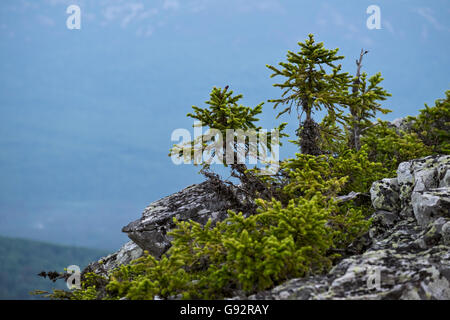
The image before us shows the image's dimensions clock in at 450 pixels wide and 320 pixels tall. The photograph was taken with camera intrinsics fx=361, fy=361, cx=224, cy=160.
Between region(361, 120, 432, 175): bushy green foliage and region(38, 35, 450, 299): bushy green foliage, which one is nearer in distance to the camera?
region(38, 35, 450, 299): bushy green foliage

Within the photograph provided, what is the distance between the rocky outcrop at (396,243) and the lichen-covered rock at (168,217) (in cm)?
4

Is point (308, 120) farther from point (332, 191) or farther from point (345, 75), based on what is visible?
point (332, 191)

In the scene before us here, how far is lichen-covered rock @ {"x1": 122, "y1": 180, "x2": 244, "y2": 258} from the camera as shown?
13.1 meters

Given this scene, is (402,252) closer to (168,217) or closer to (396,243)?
(396,243)

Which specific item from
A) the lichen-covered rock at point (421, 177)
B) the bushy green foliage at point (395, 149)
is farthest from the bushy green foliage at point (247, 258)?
the bushy green foliage at point (395, 149)

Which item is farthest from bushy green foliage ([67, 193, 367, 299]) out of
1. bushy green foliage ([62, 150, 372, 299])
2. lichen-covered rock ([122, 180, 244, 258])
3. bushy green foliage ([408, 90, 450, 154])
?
bushy green foliage ([408, 90, 450, 154])

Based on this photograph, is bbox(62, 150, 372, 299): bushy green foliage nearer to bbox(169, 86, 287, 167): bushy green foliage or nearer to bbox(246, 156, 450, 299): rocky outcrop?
bbox(246, 156, 450, 299): rocky outcrop

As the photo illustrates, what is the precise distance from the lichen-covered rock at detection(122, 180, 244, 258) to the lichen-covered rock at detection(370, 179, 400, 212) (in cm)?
475

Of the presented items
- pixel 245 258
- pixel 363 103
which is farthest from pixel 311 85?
pixel 245 258

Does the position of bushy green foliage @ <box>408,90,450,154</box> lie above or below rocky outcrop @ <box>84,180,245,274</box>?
above

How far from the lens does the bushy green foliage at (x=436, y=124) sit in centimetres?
1530

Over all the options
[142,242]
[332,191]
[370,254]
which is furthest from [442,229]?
[142,242]

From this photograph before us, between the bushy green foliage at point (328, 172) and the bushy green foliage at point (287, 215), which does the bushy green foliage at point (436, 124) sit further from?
the bushy green foliage at point (328, 172)

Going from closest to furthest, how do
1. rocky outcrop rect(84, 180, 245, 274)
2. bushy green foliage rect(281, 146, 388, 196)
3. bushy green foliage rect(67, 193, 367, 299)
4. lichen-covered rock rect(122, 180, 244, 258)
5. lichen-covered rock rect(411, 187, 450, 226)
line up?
bushy green foliage rect(67, 193, 367, 299), lichen-covered rock rect(411, 187, 450, 226), bushy green foliage rect(281, 146, 388, 196), rocky outcrop rect(84, 180, 245, 274), lichen-covered rock rect(122, 180, 244, 258)
